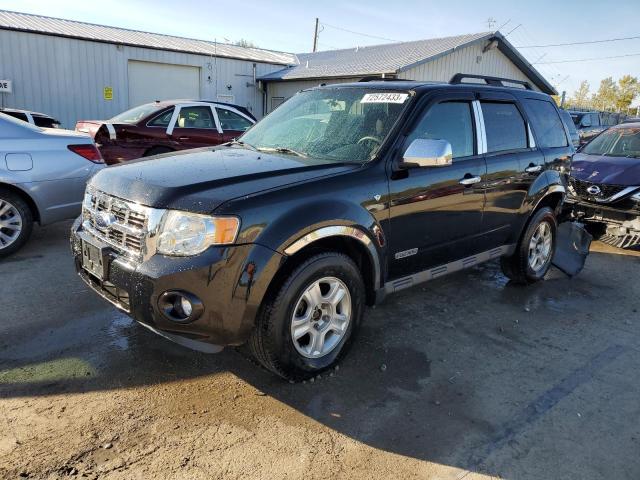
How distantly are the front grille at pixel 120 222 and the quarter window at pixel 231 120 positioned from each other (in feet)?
22.6

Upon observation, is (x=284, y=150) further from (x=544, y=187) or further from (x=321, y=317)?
(x=544, y=187)

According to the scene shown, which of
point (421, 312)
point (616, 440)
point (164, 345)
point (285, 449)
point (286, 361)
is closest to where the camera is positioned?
point (285, 449)

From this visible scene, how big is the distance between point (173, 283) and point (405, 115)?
82.3 inches

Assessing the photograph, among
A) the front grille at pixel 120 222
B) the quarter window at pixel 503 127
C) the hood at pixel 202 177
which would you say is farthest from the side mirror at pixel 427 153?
the front grille at pixel 120 222

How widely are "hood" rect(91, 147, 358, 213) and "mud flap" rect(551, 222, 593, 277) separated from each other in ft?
11.9

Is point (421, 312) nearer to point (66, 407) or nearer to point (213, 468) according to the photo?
point (213, 468)

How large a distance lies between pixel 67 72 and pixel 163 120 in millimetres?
8994

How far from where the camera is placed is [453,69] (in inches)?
765

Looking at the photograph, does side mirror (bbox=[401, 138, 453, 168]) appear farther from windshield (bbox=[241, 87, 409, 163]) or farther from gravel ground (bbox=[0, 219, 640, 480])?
gravel ground (bbox=[0, 219, 640, 480])

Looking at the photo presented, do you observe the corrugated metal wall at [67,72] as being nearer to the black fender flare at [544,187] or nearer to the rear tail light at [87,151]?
the rear tail light at [87,151]

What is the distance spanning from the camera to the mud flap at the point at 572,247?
5.92m

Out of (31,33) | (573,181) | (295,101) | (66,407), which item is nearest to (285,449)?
(66,407)

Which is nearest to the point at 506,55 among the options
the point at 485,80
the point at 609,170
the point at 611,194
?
the point at 609,170

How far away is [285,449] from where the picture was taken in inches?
107
